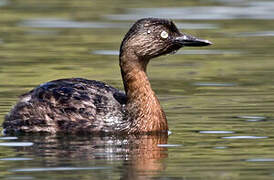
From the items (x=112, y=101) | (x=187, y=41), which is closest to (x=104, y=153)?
(x=112, y=101)

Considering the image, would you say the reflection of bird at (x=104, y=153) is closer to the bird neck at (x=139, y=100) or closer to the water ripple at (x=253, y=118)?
the bird neck at (x=139, y=100)

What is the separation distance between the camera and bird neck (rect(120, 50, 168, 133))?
1380cm

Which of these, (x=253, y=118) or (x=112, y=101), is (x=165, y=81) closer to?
(x=253, y=118)

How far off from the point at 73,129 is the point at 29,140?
2.09ft

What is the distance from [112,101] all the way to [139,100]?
0.38m

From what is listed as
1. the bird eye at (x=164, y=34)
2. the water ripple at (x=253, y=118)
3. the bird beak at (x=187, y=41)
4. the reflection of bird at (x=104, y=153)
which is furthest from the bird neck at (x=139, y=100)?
the water ripple at (x=253, y=118)

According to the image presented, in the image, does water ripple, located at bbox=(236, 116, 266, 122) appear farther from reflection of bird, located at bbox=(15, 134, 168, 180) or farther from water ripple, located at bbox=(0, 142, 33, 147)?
water ripple, located at bbox=(0, 142, 33, 147)

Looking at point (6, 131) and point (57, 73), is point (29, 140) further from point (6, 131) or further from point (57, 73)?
point (57, 73)

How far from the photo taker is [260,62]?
20.6 metres

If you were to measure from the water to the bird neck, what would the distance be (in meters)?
0.28

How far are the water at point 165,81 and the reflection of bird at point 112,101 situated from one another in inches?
11.8

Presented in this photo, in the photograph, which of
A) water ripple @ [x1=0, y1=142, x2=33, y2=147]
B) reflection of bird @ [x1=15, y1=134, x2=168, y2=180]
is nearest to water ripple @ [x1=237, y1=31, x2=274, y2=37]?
reflection of bird @ [x1=15, y1=134, x2=168, y2=180]

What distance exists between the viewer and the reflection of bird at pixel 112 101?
44.9 feet

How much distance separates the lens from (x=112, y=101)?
1391cm
